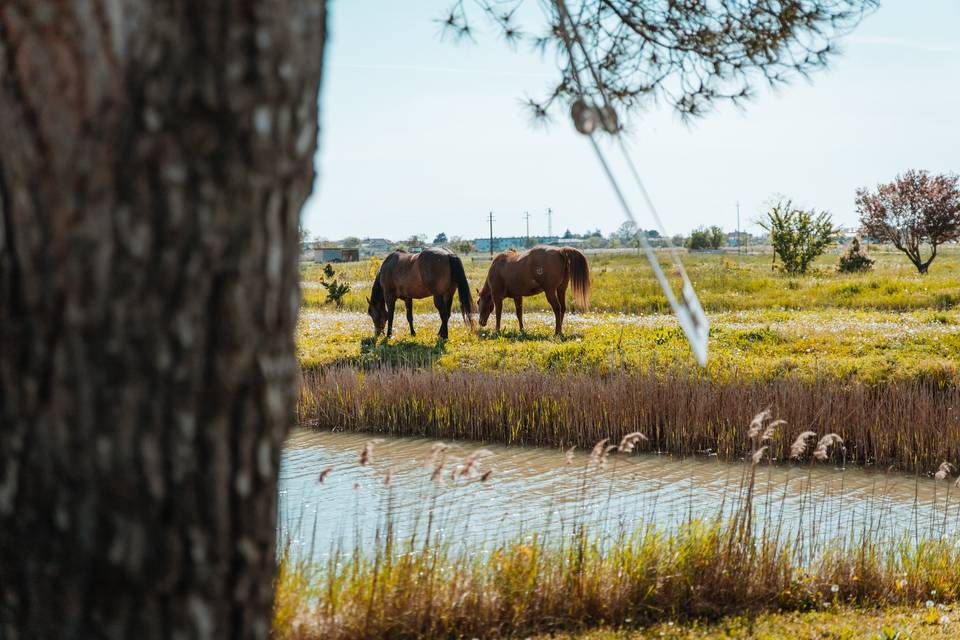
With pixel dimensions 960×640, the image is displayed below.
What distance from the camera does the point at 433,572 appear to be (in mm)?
4742

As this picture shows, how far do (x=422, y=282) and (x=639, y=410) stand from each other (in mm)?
7747

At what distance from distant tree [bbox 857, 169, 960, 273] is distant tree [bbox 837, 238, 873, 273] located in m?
5.32

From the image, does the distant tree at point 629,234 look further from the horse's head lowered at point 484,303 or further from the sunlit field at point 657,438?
the horse's head lowered at point 484,303

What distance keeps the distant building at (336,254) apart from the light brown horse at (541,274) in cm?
4911

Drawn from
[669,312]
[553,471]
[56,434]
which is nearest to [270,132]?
[56,434]

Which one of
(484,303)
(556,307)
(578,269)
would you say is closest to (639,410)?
(556,307)

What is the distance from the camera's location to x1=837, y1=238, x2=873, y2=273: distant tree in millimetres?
35031

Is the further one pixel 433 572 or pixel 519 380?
pixel 519 380

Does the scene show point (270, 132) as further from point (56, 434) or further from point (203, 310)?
point (56, 434)

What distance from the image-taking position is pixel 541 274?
18109mm

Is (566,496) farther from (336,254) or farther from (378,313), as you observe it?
(336,254)

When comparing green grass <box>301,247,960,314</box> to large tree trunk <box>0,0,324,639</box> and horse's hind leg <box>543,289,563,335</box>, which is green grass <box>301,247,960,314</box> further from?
large tree trunk <box>0,0,324,639</box>

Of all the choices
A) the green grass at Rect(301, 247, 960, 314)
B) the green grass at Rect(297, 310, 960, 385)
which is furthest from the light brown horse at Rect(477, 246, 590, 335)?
the green grass at Rect(301, 247, 960, 314)

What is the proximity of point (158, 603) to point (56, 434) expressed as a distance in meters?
0.35
